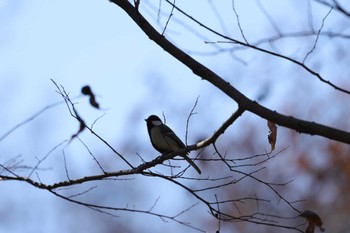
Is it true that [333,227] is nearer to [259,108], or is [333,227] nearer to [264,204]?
[264,204]

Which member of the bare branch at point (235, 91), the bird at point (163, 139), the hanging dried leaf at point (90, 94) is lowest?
the bare branch at point (235, 91)

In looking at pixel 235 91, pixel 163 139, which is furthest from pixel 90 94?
pixel 163 139

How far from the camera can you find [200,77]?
349 centimetres

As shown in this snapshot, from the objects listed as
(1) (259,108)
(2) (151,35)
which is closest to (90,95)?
(2) (151,35)

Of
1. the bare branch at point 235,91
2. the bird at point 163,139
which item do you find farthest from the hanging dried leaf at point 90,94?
the bird at point 163,139

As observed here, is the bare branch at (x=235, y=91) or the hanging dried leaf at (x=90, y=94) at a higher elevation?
the hanging dried leaf at (x=90, y=94)

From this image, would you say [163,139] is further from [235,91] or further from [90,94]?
[235,91]

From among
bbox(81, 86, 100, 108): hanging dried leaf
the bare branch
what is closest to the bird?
bbox(81, 86, 100, 108): hanging dried leaf

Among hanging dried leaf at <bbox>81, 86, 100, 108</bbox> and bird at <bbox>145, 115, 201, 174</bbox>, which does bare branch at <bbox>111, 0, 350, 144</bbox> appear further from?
bird at <bbox>145, 115, 201, 174</bbox>

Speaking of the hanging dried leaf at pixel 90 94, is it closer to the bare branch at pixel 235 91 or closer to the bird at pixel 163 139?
the bare branch at pixel 235 91

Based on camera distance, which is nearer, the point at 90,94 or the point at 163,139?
the point at 90,94

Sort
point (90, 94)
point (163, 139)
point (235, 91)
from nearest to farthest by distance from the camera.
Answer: point (235, 91) < point (90, 94) < point (163, 139)

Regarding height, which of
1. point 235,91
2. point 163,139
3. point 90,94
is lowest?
point 235,91

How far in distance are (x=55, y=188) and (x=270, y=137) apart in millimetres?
1319
